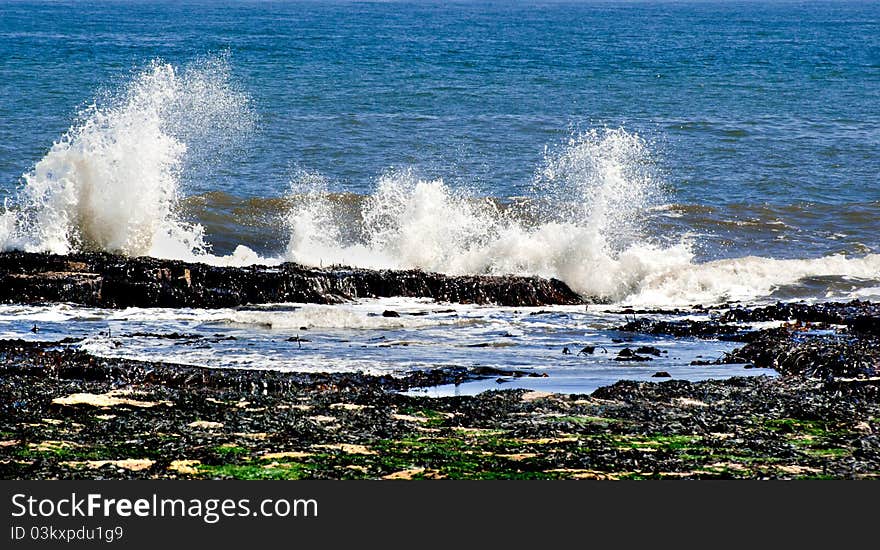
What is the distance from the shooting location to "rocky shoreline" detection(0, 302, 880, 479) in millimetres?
8273

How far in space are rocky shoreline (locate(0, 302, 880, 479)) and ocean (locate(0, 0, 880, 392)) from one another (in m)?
0.87

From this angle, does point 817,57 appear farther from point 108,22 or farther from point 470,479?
point 470,479

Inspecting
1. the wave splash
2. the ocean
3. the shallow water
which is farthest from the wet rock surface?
the wave splash

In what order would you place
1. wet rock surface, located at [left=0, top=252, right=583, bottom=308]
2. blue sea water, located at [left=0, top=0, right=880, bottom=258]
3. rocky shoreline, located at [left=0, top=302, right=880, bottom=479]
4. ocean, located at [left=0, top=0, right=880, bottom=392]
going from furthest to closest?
blue sea water, located at [left=0, top=0, right=880, bottom=258] < wet rock surface, located at [left=0, top=252, right=583, bottom=308] < ocean, located at [left=0, top=0, right=880, bottom=392] < rocky shoreline, located at [left=0, top=302, right=880, bottom=479]

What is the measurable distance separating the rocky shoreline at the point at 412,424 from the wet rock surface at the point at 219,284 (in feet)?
7.90

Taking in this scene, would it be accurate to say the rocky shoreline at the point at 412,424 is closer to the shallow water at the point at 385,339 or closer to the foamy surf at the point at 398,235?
the shallow water at the point at 385,339

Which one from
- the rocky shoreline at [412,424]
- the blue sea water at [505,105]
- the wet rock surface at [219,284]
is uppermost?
the blue sea water at [505,105]

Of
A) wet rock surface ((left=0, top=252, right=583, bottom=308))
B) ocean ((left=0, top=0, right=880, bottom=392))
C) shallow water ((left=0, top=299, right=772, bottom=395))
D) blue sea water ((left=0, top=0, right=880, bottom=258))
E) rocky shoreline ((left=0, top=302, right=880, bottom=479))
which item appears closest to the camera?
rocky shoreline ((left=0, top=302, right=880, bottom=479))

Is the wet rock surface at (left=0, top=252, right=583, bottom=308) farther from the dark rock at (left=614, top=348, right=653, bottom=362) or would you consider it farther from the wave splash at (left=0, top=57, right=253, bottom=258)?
the dark rock at (left=614, top=348, right=653, bottom=362)

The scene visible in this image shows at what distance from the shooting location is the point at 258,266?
16.5m

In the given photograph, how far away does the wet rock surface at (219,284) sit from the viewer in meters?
14.6

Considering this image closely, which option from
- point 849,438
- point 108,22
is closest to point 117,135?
point 849,438

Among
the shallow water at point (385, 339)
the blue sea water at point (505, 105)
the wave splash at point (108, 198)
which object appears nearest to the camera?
the shallow water at point (385, 339)

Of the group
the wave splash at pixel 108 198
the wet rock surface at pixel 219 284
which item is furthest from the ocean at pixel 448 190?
the wet rock surface at pixel 219 284
